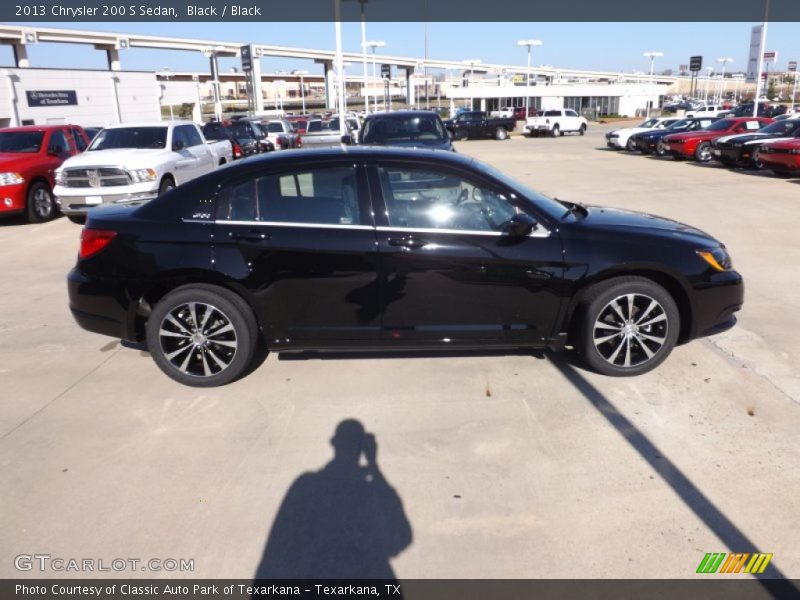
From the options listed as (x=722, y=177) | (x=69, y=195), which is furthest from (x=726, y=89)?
(x=69, y=195)

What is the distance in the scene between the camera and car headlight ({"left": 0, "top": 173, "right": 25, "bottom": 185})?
39.7ft

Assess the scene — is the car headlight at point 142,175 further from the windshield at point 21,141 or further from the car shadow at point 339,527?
the car shadow at point 339,527

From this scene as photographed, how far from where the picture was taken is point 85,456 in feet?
12.8

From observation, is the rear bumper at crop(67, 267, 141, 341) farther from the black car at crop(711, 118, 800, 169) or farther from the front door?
the black car at crop(711, 118, 800, 169)

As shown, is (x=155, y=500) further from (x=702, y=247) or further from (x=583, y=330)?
(x=702, y=247)

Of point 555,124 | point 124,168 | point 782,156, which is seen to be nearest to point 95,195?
point 124,168

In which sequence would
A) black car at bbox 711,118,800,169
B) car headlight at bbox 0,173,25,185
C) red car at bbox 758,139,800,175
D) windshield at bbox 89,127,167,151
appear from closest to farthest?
car headlight at bbox 0,173,25,185, windshield at bbox 89,127,167,151, red car at bbox 758,139,800,175, black car at bbox 711,118,800,169

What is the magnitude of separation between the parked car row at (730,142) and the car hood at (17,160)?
1736 cm

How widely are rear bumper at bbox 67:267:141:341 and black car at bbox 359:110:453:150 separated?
29.1ft

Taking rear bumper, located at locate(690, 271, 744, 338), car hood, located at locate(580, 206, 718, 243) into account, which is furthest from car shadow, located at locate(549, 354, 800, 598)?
car hood, located at locate(580, 206, 718, 243)

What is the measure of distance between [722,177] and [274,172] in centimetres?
1654

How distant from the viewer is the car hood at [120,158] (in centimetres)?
1174

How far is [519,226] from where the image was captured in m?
4.49

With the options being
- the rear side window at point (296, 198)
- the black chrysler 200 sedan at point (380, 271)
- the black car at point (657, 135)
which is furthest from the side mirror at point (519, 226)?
the black car at point (657, 135)
